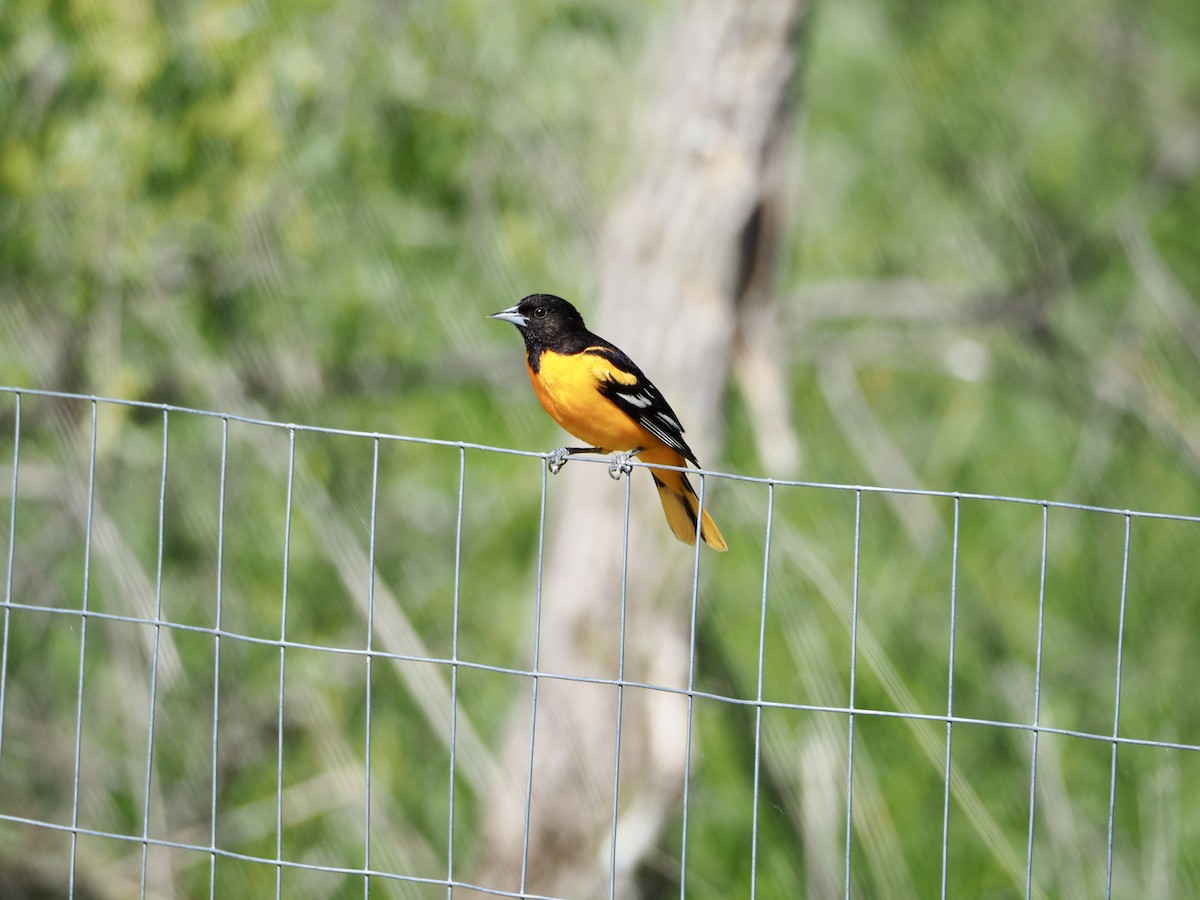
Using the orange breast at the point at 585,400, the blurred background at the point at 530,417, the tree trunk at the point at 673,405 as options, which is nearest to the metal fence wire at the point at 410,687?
the blurred background at the point at 530,417

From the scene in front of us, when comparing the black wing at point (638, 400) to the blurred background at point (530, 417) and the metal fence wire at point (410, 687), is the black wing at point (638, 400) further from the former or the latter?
the metal fence wire at point (410, 687)

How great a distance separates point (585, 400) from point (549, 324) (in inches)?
11.5

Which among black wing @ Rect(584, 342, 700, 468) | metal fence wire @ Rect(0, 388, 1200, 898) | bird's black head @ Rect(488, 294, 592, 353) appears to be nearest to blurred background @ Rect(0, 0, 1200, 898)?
metal fence wire @ Rect(0, 388, 1200, 898)

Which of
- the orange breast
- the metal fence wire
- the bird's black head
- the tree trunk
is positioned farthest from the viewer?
the metal fence wire

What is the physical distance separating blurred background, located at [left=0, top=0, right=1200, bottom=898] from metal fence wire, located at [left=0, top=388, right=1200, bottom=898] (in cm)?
2

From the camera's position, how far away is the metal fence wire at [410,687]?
5.67 meters

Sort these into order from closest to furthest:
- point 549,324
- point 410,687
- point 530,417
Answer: point 549,324 < point 410,687 < point 530,417

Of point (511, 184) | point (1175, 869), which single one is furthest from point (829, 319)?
point (1175, 869)

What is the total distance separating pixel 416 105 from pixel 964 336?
275 cm

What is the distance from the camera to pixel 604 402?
3.25 m

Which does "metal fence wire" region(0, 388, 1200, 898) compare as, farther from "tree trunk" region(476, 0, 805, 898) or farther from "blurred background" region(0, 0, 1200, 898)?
"tree trunk" region(476, 0, 805, 898)

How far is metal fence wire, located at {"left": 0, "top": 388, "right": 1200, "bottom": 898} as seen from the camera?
18.6 feet

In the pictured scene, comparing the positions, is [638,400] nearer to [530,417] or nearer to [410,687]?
[410,687]

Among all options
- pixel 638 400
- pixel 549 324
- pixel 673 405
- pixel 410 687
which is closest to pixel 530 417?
pixel 410 687
